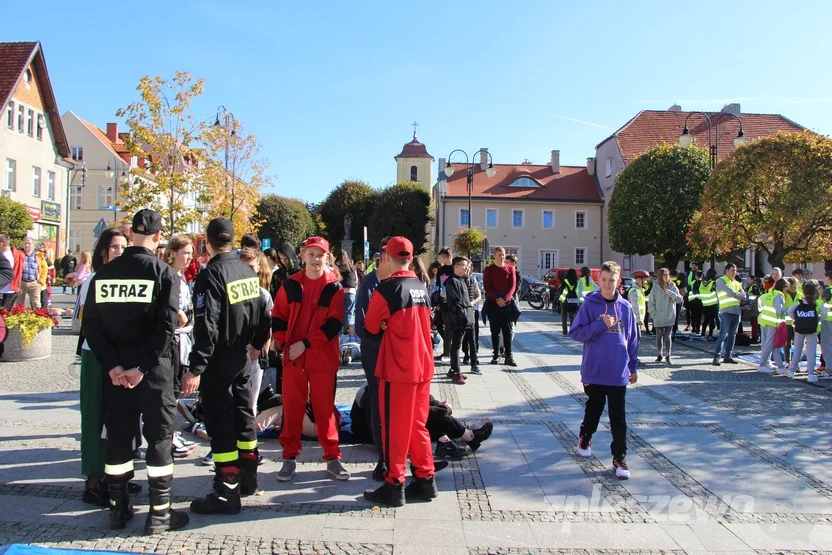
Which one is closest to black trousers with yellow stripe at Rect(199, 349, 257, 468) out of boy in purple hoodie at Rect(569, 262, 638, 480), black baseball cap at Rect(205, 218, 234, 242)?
black baseball cap at Rect(205, 218, 234, 242)

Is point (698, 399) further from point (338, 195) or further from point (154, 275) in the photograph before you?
point (338, 195)

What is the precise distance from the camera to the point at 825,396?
9.43 meters

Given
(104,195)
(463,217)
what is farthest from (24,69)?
(463,217)

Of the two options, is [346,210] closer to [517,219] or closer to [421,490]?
[517,219]

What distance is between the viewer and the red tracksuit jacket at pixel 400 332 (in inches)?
181

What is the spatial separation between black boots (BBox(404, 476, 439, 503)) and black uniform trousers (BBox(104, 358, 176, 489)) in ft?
5.22

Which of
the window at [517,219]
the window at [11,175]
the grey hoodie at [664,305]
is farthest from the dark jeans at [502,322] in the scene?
the window at [517,219]

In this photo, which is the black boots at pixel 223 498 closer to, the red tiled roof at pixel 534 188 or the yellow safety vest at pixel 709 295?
the yellow safety vest at pixel 709 295

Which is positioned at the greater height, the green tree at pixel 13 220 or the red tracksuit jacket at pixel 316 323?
the green tree at pixel 13 220

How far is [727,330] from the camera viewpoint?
40.8 feet

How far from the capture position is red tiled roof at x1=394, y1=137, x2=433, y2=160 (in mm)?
72562

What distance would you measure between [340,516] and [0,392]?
5755 mm

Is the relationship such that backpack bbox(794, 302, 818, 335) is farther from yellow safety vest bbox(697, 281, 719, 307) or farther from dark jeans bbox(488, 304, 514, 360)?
yellow safety vest bbox(697, 281, 719, 307)

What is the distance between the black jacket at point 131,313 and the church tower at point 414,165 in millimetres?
68946
